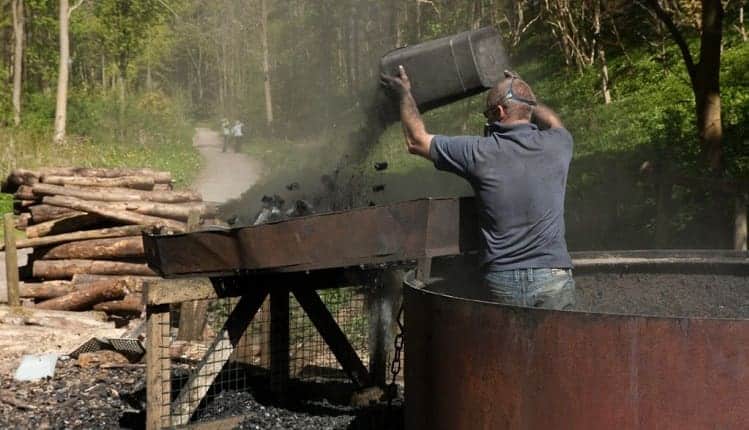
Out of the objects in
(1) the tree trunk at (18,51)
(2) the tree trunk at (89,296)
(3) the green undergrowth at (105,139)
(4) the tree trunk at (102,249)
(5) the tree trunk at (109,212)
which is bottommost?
(2) the tree trunk at (89,296)

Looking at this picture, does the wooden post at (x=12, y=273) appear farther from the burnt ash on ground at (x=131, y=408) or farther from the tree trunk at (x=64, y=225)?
the burnt ash on ground at (x=131, y=408)

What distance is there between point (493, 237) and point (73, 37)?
3957 centimetres

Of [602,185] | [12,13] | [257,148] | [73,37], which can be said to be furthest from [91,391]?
[73,37]

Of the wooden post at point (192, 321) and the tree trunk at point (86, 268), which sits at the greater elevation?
the tree trunk at point (86, 268)

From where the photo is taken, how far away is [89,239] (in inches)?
427

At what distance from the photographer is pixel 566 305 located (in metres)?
4.43

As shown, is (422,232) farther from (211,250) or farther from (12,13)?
(12,13)

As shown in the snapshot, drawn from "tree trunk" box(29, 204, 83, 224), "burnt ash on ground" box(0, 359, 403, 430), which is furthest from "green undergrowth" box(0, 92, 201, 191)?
"burnt ash on ground" box(0, 359, 403, 430)

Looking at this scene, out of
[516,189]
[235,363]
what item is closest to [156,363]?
[235,363]

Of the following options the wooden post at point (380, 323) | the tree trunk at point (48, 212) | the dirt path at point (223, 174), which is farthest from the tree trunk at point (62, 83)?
the wooden post at point (380, 323)

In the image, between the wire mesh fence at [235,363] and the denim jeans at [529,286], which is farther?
the wire mesh fence at [235,363]

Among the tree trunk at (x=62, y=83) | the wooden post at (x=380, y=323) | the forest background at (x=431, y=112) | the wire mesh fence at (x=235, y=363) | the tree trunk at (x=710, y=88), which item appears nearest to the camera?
the wire mesh fence at (x=235, y=363)

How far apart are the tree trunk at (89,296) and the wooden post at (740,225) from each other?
623 centimetres

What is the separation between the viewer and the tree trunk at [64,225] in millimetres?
11008
